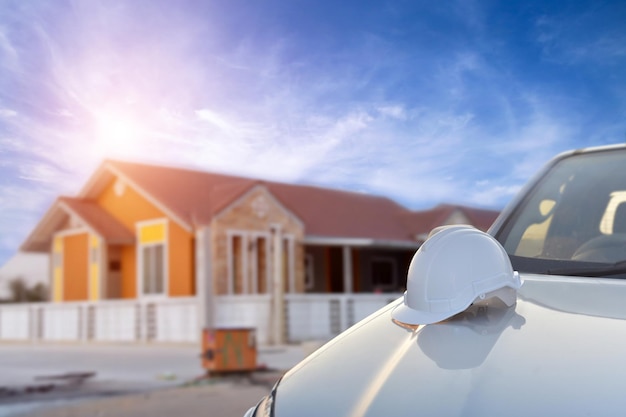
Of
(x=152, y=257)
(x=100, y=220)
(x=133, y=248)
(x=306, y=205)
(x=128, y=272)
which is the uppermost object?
(x=306, y=205)

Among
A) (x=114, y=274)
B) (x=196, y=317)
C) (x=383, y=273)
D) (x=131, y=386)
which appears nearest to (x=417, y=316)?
(x=131, y=386)

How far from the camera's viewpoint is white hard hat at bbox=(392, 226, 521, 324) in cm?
142

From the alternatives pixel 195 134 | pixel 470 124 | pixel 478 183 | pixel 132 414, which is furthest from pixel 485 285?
pixel 132 414

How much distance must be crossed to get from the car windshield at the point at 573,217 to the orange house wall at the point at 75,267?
17543 mm

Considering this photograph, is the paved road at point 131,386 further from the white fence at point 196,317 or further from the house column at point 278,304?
the white fence at point 196,317

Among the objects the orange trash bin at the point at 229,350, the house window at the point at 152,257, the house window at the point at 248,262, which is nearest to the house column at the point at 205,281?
the house window at the point at 248,262

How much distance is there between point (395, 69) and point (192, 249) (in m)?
13.9

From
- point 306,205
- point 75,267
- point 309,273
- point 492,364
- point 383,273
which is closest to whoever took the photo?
point 492,364

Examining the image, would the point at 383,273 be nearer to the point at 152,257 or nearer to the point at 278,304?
the point at 152,257

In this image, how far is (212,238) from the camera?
50.6 feet

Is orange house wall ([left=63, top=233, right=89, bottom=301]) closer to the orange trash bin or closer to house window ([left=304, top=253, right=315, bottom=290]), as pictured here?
house window ([left=304, top=253, right=315, bottom=290])

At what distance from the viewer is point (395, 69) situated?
2.78 m

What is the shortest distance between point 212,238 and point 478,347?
46.8ft

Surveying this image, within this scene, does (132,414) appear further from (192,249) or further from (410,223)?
(410,223)
